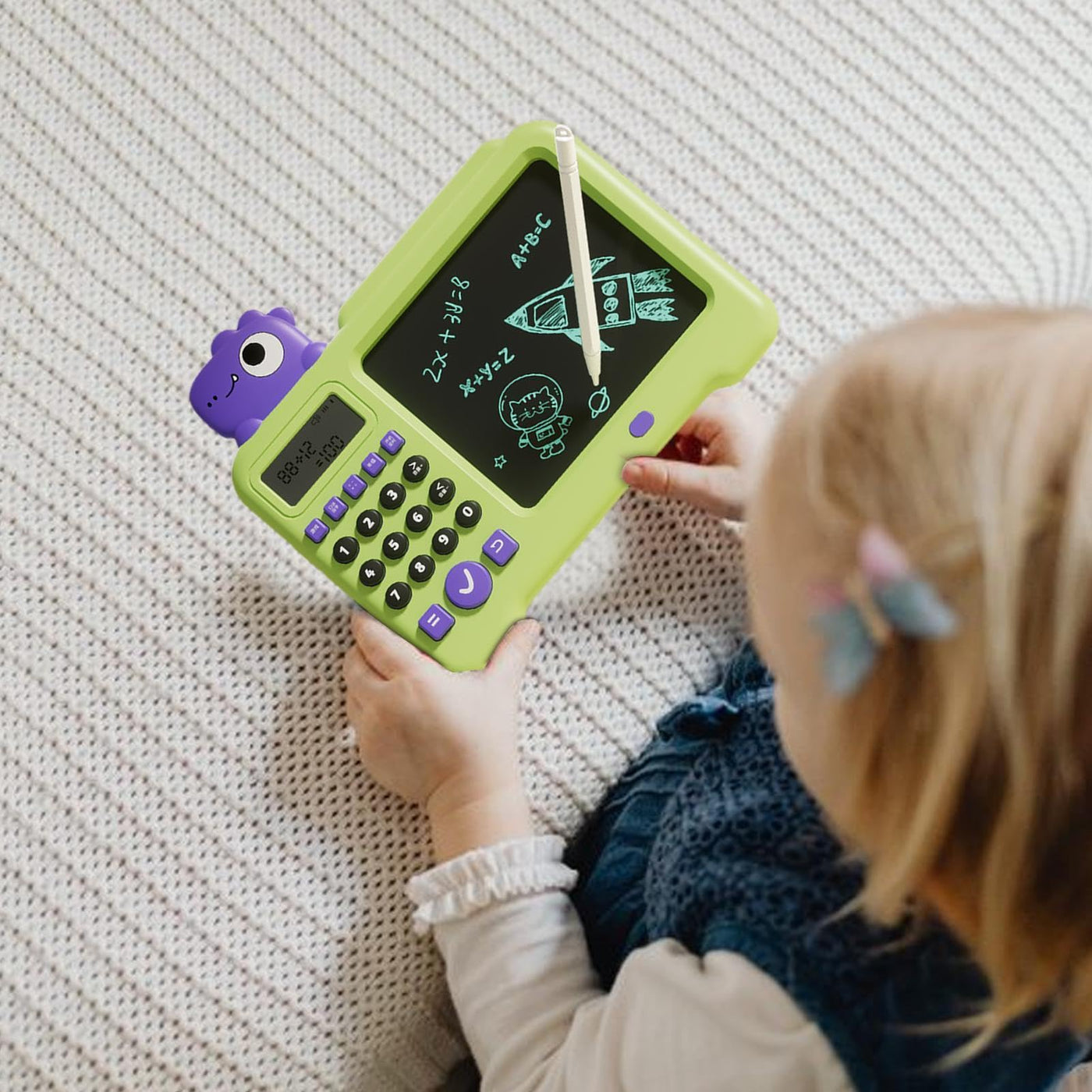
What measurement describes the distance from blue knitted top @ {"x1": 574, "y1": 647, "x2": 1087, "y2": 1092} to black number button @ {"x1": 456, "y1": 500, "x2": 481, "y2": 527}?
0.12 metres

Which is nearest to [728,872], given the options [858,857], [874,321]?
[858,857]

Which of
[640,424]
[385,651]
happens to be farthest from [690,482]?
[385,651]

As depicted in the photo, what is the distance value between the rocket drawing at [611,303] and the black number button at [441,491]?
70 millimetres

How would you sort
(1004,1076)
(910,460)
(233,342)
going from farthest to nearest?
(233,342) → (1004,1076) → (910,460)

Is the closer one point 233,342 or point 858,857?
point 858,857

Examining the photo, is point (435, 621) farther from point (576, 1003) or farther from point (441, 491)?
point (576, 1003)

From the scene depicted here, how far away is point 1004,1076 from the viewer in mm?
389

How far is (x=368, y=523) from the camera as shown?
18.6 inches

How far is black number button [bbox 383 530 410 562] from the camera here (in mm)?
472

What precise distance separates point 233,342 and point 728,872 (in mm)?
282

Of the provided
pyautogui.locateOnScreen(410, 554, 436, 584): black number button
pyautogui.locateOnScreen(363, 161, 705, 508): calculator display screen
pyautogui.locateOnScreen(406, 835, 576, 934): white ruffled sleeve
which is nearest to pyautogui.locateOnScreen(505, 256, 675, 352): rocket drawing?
pyautogui.locateOnScreen(363, 161, 705, 508): calculator display screen

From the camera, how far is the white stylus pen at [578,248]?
46cm

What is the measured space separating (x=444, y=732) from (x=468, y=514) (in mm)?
84

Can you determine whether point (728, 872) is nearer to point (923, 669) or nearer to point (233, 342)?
point (923, 669)
